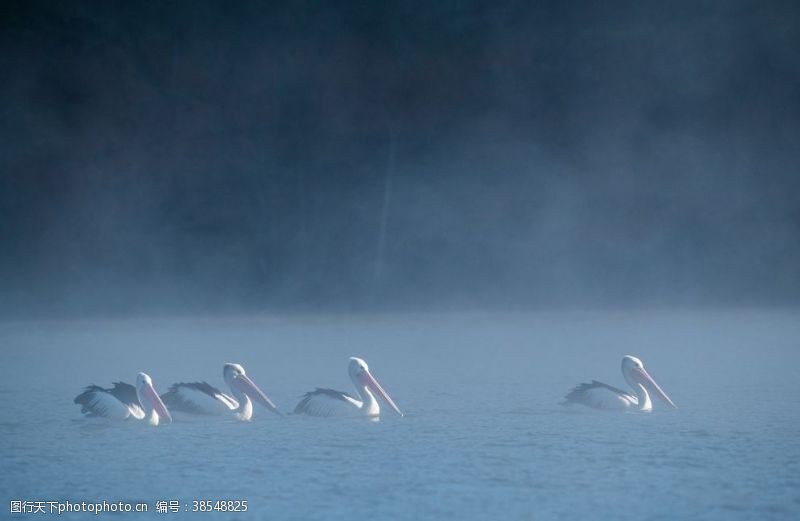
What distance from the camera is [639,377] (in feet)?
23.4

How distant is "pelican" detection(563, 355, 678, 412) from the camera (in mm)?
6676

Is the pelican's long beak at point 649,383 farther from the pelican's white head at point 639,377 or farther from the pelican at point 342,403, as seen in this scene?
the pelican at point 342,403

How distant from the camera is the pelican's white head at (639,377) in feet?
23.1

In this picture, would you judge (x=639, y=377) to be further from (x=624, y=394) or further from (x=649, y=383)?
(x=624, y=394)

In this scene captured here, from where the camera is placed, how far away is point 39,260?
1561 centimetres

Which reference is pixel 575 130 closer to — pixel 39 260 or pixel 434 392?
pixel 39 260

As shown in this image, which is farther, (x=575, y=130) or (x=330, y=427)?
(x=575, y=130)

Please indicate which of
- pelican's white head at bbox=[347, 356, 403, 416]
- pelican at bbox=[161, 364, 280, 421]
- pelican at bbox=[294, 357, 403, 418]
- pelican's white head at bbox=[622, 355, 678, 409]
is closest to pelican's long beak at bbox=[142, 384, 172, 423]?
pelican at bbox=[161, 364, 280, 421]

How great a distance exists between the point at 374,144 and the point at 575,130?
2.69 meters

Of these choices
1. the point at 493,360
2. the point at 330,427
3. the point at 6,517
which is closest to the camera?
the point at 6,517

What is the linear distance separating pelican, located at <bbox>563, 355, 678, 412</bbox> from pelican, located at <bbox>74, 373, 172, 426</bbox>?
225cm

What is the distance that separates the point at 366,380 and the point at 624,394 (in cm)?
147

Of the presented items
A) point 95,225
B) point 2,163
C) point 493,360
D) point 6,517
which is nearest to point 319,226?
point 95,225

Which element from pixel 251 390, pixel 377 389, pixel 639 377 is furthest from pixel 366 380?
pixel 639 377
